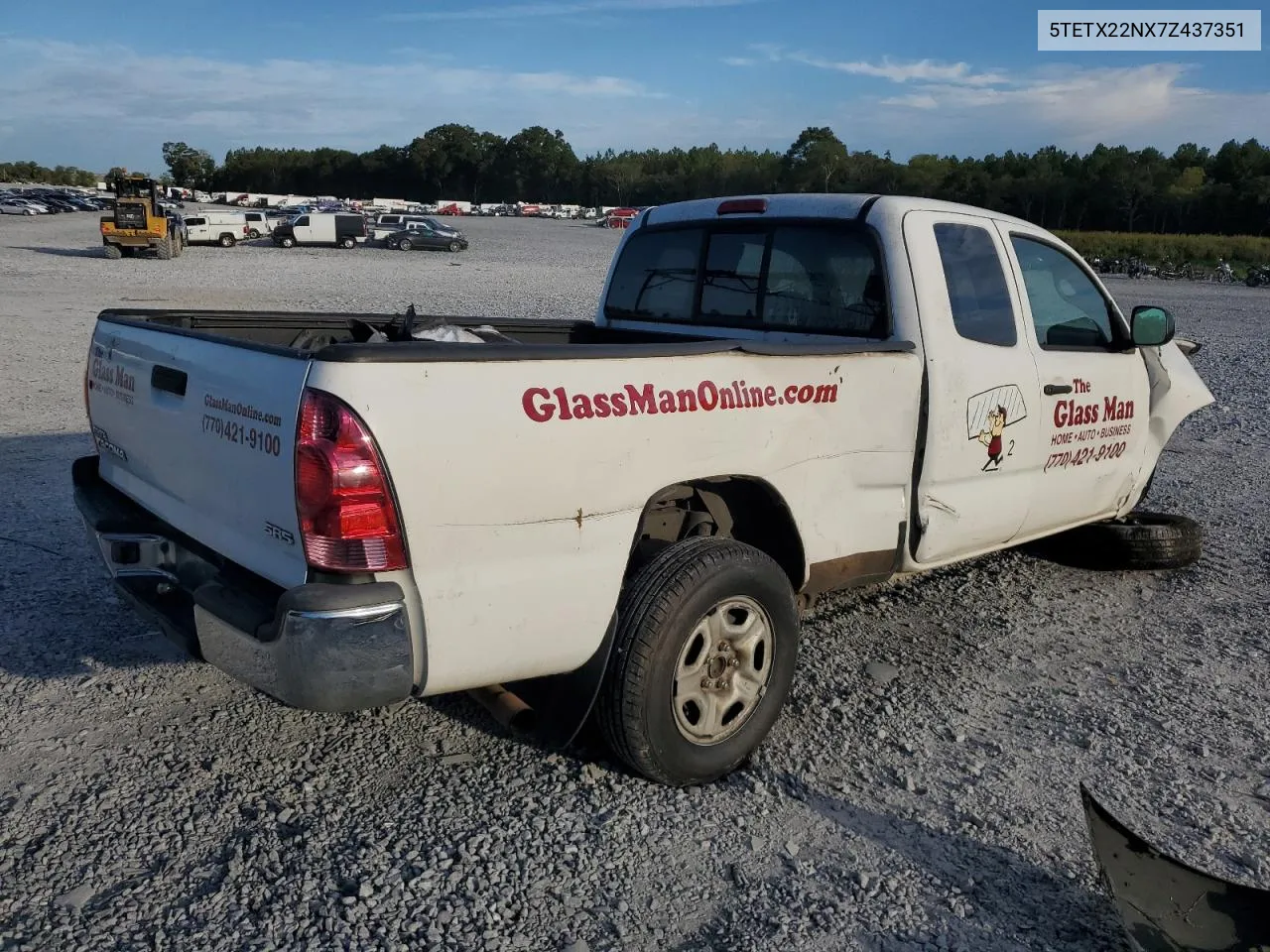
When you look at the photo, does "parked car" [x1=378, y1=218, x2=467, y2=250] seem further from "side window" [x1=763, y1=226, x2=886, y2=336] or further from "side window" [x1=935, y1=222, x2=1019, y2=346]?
"side window" [x1=935, y1=222, x2=1019, y2=346]

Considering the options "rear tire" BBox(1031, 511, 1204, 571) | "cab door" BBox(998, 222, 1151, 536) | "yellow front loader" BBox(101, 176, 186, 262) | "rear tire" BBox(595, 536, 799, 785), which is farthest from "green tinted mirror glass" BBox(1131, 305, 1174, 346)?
"yellow front loader" BBox(101, 176, 186, 262)

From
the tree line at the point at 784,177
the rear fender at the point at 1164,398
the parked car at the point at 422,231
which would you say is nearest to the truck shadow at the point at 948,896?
the rear fender at the point at 1164,398

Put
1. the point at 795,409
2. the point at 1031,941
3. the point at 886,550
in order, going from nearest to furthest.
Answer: the point at 1031,941, the point at 795,409, the point at 886,550

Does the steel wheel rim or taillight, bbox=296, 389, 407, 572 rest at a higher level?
taillight, bbox=296, 389, 407, 572

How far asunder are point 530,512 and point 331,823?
48.4 inches

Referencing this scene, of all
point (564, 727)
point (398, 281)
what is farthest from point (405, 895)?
point (398, 281)

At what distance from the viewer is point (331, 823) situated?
3.16 m

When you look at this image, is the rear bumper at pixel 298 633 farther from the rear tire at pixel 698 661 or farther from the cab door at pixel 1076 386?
the cab door at pixel 1076 386

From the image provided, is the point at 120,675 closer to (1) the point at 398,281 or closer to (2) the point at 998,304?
(2) the point at 998,304

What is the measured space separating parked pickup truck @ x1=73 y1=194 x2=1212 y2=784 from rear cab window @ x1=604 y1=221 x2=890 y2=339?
1cm

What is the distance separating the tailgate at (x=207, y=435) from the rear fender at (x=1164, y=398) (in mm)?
→ 4565

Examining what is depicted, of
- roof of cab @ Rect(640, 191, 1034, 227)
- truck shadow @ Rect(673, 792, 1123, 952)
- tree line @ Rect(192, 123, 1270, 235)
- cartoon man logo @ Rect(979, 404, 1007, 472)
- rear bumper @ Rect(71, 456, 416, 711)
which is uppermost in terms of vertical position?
tree line @ Rect(192, 123, 1270, 235)

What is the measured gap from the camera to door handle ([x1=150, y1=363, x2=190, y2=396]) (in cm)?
324

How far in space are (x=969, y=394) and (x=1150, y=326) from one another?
1.48 meters
